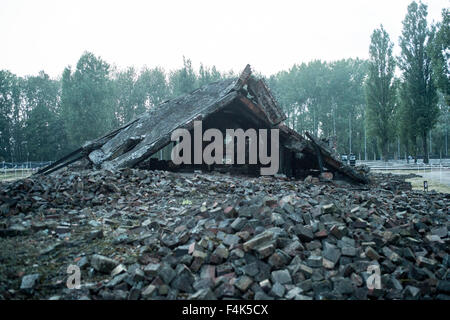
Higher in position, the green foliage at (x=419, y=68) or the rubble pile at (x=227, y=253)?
the green foliage at (x=419, y=68)

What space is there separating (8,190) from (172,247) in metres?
3.64

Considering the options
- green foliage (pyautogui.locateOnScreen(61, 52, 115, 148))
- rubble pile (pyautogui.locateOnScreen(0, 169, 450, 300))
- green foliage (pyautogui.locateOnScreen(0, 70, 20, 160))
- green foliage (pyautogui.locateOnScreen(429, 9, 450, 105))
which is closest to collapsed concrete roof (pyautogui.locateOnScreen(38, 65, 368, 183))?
rubble pile (pyautogui.locateOnScreen(0, 169, 450, 300))

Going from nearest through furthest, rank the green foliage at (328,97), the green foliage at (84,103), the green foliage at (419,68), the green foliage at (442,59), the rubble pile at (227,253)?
the rubble pile at (227,253) < the green foliage at (442,59) < the green foliage at (419,68) < the green foliage at (84,103) < the green foliage at (328,97)

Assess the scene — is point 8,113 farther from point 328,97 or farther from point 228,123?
point 328,97

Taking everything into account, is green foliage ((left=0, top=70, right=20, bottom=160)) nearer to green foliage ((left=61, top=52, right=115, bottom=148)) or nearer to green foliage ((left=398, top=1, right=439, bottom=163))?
green foliage ((left=61, top=52, right=115, bottom=148))

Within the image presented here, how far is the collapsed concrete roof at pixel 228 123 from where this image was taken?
7.54 metres

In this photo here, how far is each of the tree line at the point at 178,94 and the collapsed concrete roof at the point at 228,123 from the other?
17937 mm

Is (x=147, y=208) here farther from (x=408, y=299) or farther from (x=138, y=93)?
(x=138, y=93)

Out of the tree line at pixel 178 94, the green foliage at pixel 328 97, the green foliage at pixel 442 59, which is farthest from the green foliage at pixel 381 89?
the green foliage at pixel 328 97

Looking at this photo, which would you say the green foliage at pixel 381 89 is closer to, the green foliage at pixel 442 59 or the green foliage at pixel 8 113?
the green foliage at pixel 442 59

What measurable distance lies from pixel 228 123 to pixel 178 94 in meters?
28.0

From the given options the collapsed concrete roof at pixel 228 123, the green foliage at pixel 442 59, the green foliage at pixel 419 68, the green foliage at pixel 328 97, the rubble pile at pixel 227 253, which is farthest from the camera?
the green foliage at pixel 328 97

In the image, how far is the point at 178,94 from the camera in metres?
36.6

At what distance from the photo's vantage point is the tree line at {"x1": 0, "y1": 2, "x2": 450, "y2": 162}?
2816 cm
